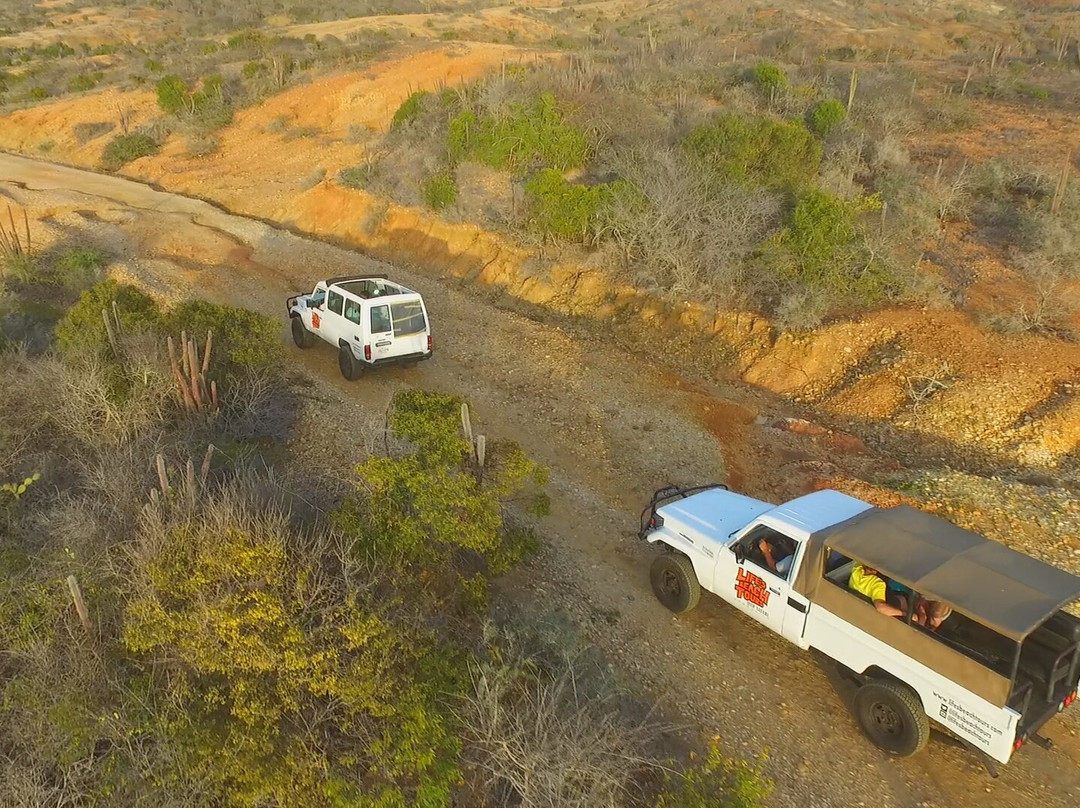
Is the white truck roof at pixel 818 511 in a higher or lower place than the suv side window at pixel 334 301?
higher

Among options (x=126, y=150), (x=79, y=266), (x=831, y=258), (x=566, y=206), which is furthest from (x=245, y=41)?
(x=831, y=258)

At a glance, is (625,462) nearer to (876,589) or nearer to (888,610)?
(876,589)

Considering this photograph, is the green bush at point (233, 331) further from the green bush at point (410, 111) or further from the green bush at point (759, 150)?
the green bush at point (410, 111)

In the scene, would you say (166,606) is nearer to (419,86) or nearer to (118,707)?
(118,707)

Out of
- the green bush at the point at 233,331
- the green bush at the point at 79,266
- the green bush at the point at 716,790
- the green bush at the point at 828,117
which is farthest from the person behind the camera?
the green bush at the point at 828,117

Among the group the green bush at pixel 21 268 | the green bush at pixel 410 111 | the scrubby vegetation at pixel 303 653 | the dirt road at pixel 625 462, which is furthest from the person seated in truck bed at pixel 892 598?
the green bush at pixel 410 111
